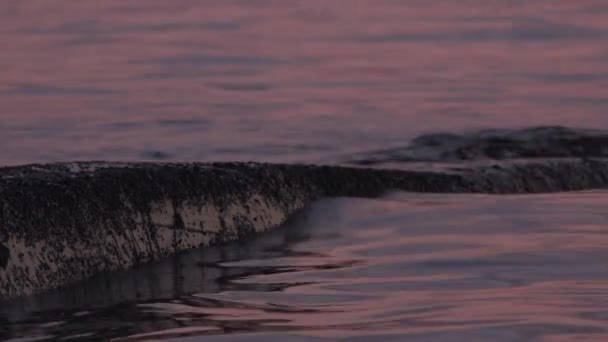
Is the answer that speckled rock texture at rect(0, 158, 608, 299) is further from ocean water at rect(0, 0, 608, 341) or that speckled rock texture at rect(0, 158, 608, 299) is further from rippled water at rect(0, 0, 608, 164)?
rippled water at rect(0, 0, 608, 164)

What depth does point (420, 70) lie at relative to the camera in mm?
14102

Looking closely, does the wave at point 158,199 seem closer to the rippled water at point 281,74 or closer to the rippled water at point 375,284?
the rippled water at point 375,284

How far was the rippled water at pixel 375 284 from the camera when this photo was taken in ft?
15.2

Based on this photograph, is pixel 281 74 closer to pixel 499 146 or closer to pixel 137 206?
pixel 499 146

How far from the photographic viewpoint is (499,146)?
10008 millimetres

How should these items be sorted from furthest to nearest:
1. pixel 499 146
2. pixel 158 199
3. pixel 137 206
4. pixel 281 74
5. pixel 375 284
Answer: pixel 281 74, pixel 499 146, pixel 158 199, pixel 137 206, pixel 375 284

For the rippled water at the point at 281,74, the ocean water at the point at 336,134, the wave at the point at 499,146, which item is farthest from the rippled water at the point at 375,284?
the rippled water at the point at 281,74

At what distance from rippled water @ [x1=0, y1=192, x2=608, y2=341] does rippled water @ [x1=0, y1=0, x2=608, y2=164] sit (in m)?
3.59

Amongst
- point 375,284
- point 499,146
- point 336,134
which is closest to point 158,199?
point 375,284

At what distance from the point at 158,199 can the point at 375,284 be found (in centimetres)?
117

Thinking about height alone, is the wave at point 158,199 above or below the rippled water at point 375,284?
above

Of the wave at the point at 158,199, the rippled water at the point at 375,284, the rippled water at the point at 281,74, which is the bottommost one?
the rippled water at the point at 375,284

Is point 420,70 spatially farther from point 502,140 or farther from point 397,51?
point 502,140

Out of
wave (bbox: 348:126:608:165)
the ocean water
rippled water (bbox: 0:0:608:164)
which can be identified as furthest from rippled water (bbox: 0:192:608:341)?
rippled water (bbox: 0:0:608:164)
